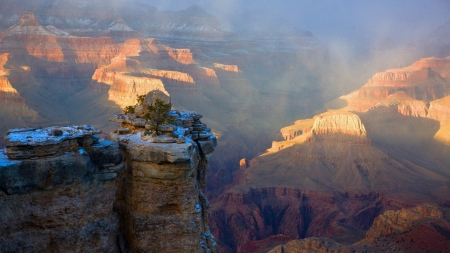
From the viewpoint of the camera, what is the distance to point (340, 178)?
86.1 metres

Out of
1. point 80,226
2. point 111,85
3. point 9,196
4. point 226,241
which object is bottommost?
point 226,241

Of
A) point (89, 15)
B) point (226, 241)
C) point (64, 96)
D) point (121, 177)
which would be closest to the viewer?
point (121, 177)

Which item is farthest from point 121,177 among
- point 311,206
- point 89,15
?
point 89,15

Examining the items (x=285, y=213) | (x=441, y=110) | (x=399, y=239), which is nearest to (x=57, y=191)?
(x=399, y=239)

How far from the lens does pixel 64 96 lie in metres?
133

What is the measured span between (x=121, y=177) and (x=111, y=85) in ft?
360

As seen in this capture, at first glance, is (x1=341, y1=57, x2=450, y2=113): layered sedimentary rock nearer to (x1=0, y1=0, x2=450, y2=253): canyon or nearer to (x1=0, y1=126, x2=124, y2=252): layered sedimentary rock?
(x1=0, y1=0, x2=450, y2=253): canyon

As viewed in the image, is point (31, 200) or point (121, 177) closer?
point (31, 200)

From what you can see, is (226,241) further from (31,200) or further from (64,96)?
(64,96)

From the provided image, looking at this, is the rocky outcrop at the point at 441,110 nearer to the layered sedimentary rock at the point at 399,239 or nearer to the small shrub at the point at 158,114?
the layered sedimentary rock at the point at 399,239

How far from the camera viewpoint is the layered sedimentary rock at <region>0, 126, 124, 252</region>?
548 inches

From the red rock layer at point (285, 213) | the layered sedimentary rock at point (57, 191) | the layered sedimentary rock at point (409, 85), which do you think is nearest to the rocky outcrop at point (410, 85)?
the layered sedimentary rock at point (409, 85)

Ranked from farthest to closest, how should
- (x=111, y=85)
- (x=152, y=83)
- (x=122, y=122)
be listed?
(x=111, y=85) < (x=152, y=83) < (x=122, y=122)

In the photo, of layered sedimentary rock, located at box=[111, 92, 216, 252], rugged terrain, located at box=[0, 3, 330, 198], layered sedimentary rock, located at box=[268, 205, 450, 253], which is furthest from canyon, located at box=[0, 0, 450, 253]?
rugged terrain, located at box=[0, 3, 330, 198]
